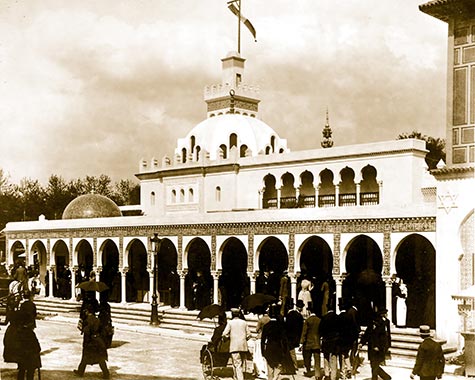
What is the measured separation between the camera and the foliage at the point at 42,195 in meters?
59.8

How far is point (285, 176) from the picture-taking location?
3175cm

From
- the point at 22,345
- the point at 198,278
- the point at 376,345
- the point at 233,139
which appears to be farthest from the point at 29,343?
the point at 233,139

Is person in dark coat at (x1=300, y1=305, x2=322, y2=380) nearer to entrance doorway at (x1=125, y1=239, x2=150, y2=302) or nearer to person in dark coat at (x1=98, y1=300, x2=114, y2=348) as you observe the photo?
person in dark coat at (x1=98, y1=300, x2=114, y2=348)

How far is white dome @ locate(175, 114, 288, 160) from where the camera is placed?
3531cm

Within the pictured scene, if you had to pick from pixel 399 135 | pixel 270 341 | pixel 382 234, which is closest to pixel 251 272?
pixel 382 234

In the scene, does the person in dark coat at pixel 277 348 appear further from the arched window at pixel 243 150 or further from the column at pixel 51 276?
the arched window at pixel 243 150

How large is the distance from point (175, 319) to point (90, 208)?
9865 millimetres

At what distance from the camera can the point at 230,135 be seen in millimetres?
35562

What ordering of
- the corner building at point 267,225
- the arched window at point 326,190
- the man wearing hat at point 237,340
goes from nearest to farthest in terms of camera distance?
1. the man wearing hat at point 237,340
2. the corner building at point 267,225
3. the arched window at point 326,190

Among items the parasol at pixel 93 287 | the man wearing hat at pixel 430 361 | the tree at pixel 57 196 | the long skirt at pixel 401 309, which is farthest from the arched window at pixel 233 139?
the tree at pixel 57 196

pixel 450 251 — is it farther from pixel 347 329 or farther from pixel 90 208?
pixel 90 208

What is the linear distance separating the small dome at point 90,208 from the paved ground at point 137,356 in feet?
30.2

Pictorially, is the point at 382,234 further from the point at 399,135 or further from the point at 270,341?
the point at 399,135

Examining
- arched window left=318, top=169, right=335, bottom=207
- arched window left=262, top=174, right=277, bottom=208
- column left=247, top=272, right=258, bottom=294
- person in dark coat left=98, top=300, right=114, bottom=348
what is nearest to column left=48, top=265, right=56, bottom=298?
arched window left=262, top=174, right=277, bottom=208
